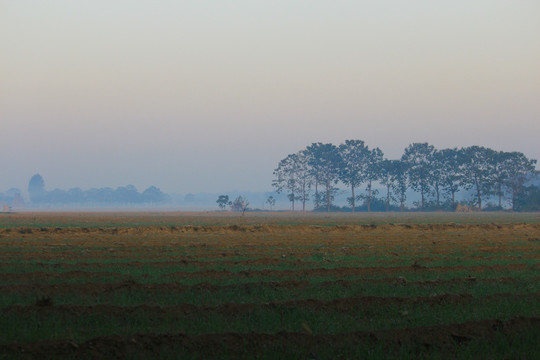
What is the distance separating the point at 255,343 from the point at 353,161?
122844 mm

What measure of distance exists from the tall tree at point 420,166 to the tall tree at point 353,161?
27.1 ft

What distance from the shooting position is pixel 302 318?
11.0 metres

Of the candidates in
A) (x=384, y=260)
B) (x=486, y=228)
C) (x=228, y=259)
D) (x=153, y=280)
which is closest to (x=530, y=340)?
(x=153, y=280)

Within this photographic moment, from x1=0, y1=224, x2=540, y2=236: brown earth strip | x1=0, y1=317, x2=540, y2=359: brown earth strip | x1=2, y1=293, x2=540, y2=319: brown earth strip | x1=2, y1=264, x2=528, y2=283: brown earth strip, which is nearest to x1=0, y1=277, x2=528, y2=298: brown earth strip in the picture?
x1=2, y1=264, x2=528, y2=283: brown earth strip

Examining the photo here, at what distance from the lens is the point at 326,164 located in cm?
13025

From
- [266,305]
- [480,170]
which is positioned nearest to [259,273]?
[266,305]

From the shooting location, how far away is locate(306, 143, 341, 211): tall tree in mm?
129875

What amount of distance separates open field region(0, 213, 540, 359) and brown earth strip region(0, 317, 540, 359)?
2 centimetres

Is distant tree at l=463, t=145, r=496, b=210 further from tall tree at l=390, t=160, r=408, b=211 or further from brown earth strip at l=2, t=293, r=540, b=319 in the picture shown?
brown earth strip at l=2, t=293, r=540, b=319

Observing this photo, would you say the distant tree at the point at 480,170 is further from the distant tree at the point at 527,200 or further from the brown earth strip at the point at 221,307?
the brown earth strip at the point at 221,307

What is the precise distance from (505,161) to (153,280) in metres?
115

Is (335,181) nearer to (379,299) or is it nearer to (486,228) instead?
(486,228)

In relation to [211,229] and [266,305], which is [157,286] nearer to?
[266,305]

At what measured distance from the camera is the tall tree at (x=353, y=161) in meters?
129
